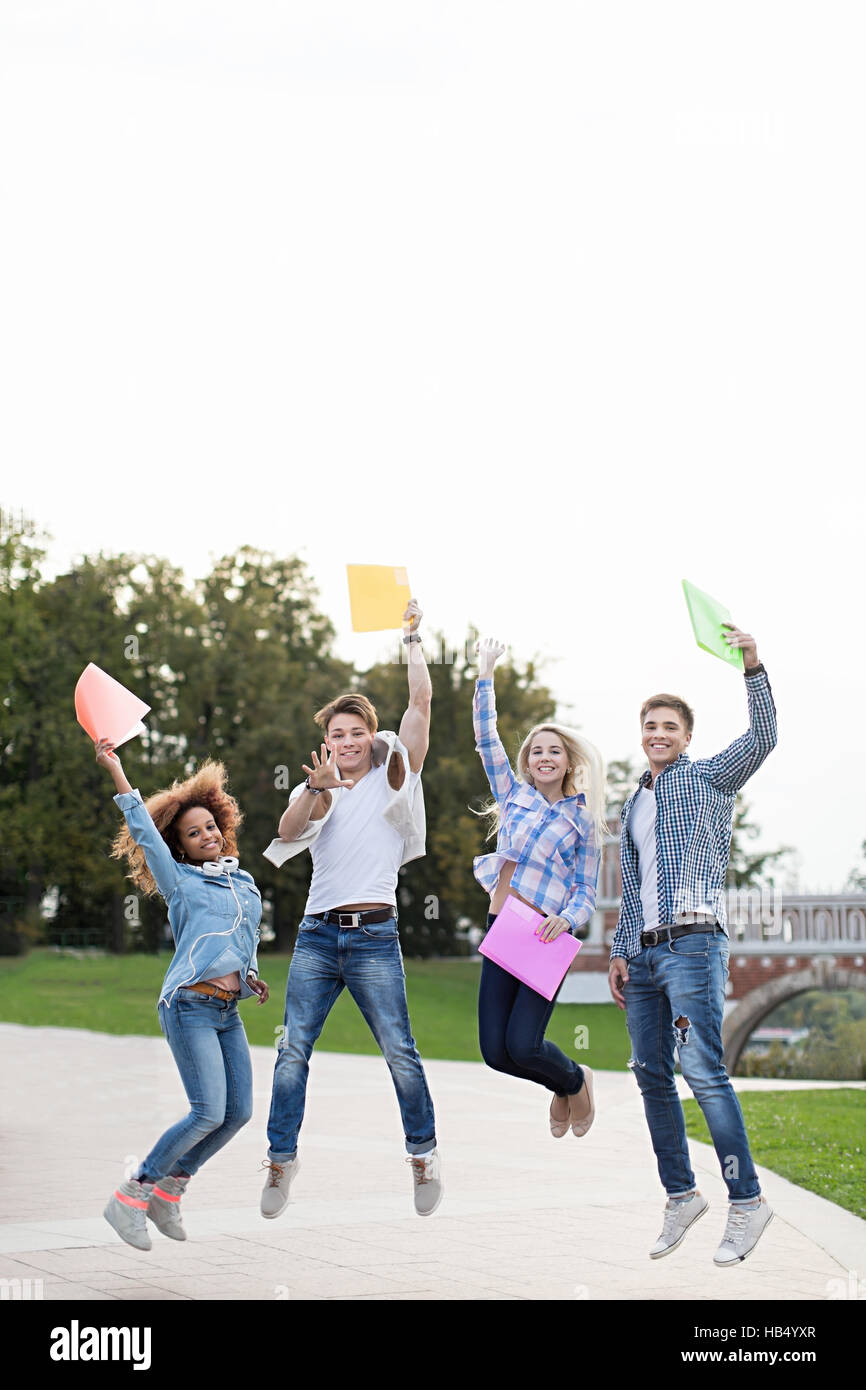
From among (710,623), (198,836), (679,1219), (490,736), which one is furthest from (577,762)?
(679,1219)

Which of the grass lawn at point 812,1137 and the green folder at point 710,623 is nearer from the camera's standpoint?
the green folder at point 710,623

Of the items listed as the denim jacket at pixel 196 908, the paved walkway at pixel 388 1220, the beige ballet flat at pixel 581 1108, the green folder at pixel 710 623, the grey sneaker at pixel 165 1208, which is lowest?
the paved walkway at pixel 388 1220

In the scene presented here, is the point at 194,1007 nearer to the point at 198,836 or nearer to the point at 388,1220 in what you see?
the point at 198,836

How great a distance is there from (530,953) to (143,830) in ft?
5.29

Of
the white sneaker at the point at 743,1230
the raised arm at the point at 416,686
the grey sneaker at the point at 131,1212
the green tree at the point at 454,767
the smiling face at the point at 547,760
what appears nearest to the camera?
the white sneaker at the point at 743,1230

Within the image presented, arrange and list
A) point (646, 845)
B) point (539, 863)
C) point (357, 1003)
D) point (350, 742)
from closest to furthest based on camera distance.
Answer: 1. point (357, 1003)
2. point (539, 863)
3. point (646, 845)
4. point (350, 742)

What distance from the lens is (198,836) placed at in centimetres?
649

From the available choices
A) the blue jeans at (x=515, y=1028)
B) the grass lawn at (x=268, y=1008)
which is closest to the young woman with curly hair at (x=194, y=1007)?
the blue jeans at (x=515, y=1028)

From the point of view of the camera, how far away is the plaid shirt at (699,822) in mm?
6035

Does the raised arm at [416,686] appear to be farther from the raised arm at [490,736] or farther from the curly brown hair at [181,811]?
the curly brown hair at [181,811]

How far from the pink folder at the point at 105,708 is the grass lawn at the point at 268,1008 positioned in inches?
697

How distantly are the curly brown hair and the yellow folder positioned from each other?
90 cm
